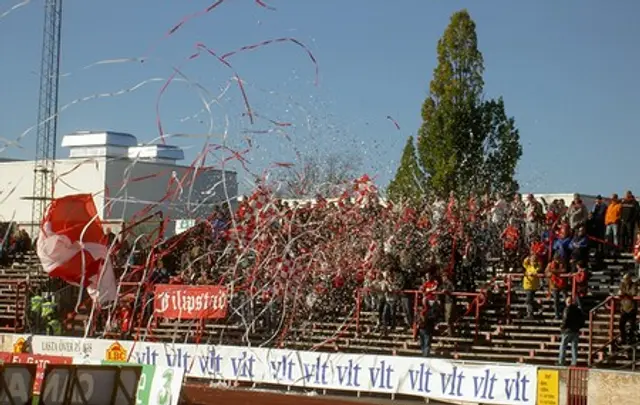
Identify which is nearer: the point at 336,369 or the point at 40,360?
the point at 336,369

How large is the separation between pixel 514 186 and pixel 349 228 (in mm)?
19452

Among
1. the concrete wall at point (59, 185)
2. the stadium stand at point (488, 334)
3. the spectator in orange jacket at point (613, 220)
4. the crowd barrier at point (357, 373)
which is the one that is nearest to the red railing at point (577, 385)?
the crowd barrier at point (357, 373)

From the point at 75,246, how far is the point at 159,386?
15.0 ft

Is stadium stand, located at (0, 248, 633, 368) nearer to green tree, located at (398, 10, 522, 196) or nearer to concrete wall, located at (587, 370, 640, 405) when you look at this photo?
concrete wall, located at (587, 370, 640, 405)

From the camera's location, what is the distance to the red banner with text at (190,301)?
27.6 m

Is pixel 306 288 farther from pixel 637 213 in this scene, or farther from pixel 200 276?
pixel 637 213

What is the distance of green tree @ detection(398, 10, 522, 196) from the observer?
1812 inches

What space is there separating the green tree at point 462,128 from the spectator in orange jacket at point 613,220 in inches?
781

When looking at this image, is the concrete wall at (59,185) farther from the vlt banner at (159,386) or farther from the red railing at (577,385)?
the red railing at (577,385)

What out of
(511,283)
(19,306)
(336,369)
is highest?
(511,283)

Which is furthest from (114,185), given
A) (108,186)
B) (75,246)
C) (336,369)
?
(336,369)

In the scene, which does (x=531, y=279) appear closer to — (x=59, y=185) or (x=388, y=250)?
(x=388, y=250)

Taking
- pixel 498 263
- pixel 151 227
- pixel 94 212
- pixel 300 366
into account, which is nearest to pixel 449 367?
pixel 300 366

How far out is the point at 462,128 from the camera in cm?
4662
